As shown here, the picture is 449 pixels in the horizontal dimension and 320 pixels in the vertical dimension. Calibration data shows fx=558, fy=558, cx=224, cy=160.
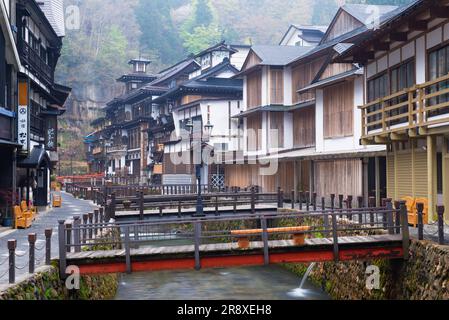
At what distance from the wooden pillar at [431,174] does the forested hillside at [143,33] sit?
62.2 m

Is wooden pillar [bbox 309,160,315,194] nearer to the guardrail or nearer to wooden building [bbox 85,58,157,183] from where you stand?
the guardrail

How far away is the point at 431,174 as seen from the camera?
19.6 m

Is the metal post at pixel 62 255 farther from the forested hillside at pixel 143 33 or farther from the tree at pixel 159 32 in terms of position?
the tree at pixel 159 32

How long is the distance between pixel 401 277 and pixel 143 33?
400ft

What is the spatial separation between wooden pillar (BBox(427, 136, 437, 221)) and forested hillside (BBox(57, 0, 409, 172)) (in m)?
62.2

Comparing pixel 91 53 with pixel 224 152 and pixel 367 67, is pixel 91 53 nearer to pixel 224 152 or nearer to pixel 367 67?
pixel 224 152

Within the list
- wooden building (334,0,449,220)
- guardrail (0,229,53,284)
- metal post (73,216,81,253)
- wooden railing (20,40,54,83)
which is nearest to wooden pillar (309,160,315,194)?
wooden building (334,0,449,220)

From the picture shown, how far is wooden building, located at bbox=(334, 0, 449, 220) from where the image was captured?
756 inches

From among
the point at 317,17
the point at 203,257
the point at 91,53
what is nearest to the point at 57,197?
the point at 203,257

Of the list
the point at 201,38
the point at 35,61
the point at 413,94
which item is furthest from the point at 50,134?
the point at 201,38

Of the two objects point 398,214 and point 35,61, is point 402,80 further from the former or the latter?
point 35,61

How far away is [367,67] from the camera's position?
26.0 m

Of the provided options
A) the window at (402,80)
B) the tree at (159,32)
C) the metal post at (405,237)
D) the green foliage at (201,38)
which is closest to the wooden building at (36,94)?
the window at (402,80)

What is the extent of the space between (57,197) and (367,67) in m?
24.1
